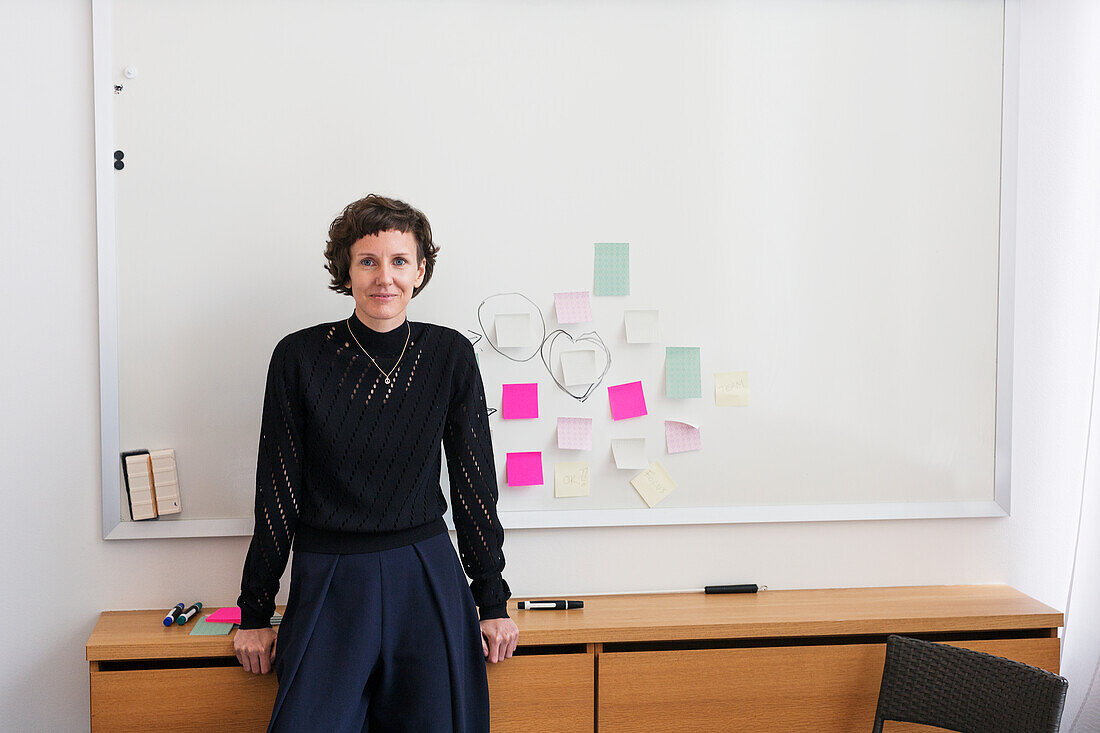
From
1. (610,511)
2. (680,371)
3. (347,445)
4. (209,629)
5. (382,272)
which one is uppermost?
(382,272)

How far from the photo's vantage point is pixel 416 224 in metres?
1.65

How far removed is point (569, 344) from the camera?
1.98 meters

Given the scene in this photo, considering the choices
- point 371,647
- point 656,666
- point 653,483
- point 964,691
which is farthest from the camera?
point 653,483

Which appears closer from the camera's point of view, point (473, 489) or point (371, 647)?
point (371, 647)

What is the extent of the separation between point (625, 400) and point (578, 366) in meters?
0.14

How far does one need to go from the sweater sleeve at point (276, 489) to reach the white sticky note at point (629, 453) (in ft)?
2.45

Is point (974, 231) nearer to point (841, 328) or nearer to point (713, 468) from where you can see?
point (841, 328)

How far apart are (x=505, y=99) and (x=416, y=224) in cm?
48

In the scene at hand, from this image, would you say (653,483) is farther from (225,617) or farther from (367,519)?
(225,617)

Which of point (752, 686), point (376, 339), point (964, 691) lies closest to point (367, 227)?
point (376, 339)

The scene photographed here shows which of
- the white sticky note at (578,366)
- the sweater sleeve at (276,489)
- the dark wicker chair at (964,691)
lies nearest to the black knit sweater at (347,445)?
the sweater sleeve at (276,489)

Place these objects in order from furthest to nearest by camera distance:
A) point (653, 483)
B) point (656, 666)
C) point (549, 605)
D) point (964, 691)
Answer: point (653, 483), point (549, 605), point (656, 666), point (964, 691)

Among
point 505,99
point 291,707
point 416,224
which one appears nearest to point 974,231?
point 505,99

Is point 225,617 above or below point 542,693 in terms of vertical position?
above
